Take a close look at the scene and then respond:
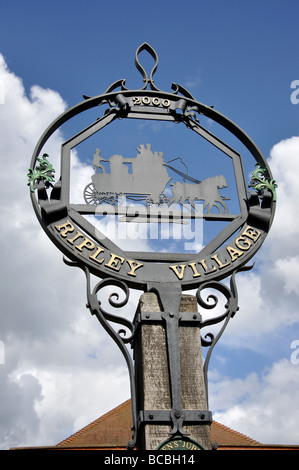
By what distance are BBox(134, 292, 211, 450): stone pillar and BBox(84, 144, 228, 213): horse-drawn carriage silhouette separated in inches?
60.3

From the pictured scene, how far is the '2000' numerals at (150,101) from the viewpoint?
324 inches

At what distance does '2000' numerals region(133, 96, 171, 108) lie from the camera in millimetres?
8242

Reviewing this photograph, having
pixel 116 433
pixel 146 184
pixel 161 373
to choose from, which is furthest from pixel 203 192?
pixel 116 433

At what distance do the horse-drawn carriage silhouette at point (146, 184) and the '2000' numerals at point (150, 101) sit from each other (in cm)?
74

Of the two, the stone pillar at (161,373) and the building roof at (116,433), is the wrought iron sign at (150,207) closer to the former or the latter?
the stone pillar at (161,373)

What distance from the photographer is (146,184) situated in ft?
25.1

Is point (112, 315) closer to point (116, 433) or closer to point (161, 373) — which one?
point (161, 373)

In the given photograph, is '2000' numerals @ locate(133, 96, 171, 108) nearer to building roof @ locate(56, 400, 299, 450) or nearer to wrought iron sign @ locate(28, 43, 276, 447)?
wrought iron sign @ locate(28, 43, 276, 447)

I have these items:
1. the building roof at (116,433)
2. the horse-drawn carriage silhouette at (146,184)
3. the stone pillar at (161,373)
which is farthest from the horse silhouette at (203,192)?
the building roof at (116,433)

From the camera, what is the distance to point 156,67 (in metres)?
8.66

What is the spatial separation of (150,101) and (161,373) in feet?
13.5

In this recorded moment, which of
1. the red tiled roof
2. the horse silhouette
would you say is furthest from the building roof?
the horse silhouette
